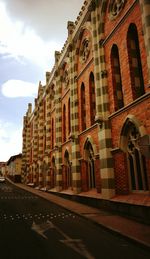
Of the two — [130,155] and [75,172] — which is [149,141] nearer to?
[130,155]

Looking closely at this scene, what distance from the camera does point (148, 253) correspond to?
5461 millimetres

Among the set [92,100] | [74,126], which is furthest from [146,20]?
[74,126]

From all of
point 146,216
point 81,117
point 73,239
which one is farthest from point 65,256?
point 81,117

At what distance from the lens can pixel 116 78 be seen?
466 inches

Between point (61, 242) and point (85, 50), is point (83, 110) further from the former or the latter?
point (61, 242)

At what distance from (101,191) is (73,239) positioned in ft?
18.5

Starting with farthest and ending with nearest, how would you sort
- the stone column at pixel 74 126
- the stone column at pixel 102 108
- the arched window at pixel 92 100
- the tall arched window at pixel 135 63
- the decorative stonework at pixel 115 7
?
the stone column at pixel 74 126
the arched window at pixel 92 100
the decorative stonework at pixel 115 7
the stone column at pixel 102 108
the tall arched window at pixel 135 63

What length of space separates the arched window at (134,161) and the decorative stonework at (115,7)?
5.67 meters

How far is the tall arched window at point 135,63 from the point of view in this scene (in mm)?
10170

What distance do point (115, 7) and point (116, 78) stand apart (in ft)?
12.0

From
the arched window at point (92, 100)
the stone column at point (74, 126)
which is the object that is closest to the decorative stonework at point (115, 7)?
the arched window at point (92, 100)

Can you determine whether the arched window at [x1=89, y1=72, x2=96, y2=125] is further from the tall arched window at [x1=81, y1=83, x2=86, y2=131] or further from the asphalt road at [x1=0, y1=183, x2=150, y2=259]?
the asphalt road at [x1=0, y1=183, x2=150, y2=259]

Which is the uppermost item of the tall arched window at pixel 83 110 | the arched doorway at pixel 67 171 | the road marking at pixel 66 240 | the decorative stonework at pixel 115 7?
the decorative stonework at pixel 115 7

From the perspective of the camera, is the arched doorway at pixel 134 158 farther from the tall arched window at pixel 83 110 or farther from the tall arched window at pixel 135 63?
the tall arched window at pixel 83 110
